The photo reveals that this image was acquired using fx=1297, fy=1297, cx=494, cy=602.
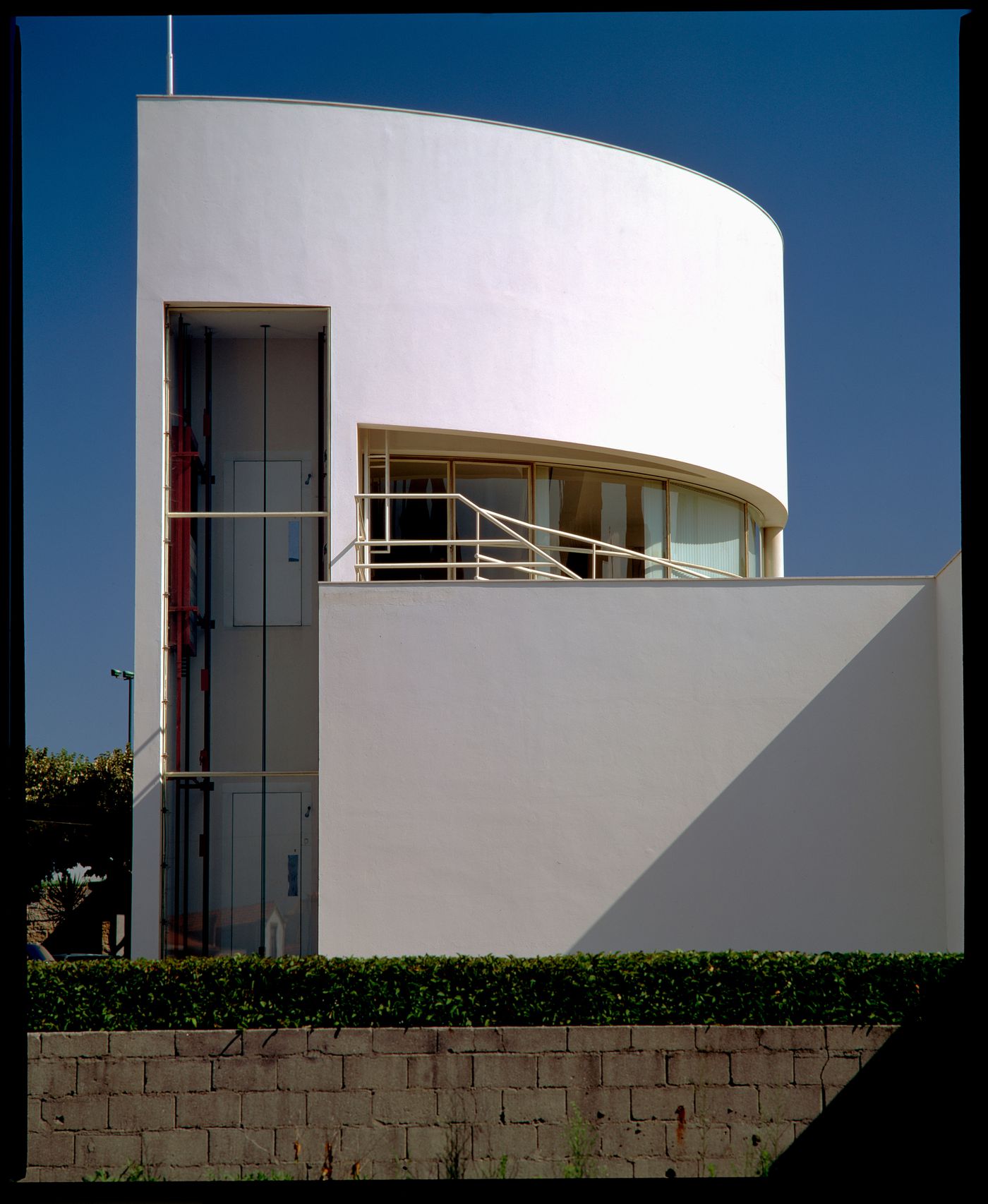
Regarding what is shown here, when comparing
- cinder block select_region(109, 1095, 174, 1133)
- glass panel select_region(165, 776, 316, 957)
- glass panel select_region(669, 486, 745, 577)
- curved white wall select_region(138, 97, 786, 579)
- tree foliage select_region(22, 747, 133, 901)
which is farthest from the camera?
tree foliage select_region(22, 747, 133, 901)

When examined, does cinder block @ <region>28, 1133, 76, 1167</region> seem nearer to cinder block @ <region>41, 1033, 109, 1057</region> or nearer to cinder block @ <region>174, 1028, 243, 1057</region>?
cinder block @ <region>41, 1033, 109, 1057</region>

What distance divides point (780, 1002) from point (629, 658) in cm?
302

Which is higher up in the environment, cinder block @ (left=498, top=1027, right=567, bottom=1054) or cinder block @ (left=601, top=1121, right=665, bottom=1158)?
cinder block @ (left=498, top=1027, right=567, bottom=1054)

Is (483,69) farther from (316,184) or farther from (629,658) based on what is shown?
(629,658)

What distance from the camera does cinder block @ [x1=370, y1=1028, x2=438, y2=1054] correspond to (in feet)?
27.3

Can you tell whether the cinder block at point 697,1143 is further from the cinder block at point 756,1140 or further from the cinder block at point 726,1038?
the cinder block at point 726,1038

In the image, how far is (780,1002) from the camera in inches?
331

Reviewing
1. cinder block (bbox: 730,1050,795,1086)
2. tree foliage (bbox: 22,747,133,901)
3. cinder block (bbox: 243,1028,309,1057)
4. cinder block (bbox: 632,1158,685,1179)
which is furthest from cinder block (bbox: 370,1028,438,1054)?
tree foliage (bbox: 22,747,133,901)

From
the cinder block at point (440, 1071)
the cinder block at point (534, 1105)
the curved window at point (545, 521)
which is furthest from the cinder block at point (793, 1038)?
the curved window at point (545, 521)

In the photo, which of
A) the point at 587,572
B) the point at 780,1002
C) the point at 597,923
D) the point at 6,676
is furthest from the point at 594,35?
the point at 6,676

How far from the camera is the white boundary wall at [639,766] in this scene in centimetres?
1008

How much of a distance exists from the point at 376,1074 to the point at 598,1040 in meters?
1.44

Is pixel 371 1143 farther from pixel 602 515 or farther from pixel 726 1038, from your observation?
pixel 602 515

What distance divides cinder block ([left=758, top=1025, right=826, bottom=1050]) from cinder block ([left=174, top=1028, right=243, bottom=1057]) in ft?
11.1
